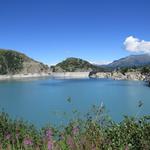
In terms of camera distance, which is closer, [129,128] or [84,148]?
[84,148]

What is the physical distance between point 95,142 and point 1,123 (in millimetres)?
4227

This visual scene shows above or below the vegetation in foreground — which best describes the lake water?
below

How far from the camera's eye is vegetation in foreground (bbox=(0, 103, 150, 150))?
6332 mm

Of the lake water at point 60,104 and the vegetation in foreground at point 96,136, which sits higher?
the vegetation in foreground at point 96,136

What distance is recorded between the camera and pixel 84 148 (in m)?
6.20

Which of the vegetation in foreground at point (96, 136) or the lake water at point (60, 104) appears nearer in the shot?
the vegetation in foreground at point (96, 136)

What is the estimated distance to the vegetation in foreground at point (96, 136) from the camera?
633 centimetres

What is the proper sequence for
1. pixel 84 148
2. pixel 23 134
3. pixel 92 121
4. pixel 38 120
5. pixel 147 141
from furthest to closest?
pixel 38 120
pixel 23 134
pixel 92 121
pixel 147 141
pixel 84 148

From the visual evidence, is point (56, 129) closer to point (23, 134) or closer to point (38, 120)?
point (23, 134)

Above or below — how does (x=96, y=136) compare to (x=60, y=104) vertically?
above

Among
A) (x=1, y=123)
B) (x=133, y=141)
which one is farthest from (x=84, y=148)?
(x=1, y=123)

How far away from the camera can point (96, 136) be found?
7.09 meters

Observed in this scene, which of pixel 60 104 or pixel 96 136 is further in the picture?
pixel 60 104

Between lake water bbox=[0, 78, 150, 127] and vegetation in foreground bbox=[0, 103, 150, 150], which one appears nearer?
vegetation in foreground bbox=[0, 103, 150, 150]
